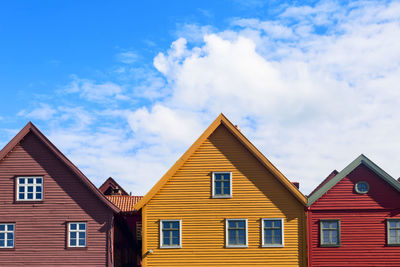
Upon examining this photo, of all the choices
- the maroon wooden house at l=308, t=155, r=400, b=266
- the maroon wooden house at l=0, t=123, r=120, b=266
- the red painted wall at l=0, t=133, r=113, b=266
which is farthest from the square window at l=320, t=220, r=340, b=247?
the red painted wall at l=0, t=133, r=113, b=266

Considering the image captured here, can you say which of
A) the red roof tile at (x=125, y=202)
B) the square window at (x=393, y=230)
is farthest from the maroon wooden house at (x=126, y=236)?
the square window at (x=393, y=230)

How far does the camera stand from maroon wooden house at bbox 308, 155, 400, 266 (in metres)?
27.7

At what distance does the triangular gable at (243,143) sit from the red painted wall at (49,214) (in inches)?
119

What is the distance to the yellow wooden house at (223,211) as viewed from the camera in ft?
90.8

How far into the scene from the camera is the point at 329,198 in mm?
27984

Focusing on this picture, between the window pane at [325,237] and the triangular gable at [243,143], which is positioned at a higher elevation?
the triangular gable at [243,143]

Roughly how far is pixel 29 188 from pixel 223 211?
11.1 meters

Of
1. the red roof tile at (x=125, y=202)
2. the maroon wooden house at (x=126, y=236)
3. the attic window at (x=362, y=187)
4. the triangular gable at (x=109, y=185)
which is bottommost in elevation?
the maroon wooden house at (x=126, y=236)

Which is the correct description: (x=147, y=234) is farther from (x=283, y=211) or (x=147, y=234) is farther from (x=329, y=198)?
(x=329, y=198)

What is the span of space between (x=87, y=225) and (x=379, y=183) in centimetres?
1649

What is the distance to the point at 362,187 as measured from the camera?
28.0 m

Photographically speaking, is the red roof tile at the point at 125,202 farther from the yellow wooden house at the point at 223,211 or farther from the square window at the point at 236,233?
the square window at the point at 236,233

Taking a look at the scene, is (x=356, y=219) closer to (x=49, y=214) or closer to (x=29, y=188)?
(x=49, y=214)

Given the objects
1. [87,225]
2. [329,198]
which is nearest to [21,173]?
[87,225]
